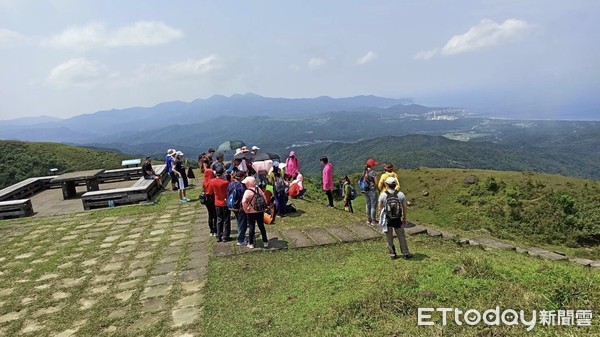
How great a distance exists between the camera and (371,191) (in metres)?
11.2

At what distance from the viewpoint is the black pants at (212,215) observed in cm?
1002

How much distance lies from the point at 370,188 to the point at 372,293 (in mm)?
5247

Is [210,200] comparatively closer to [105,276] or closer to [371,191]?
[105,276]

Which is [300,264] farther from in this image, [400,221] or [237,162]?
[237,162]

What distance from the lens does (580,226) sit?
62.4 ft

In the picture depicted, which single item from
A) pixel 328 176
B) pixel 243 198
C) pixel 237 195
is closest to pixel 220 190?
pixel 237 195

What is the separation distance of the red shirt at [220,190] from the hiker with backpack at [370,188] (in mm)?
3982

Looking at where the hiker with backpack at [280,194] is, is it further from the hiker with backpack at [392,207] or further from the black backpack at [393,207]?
the black backpack at [393,207]

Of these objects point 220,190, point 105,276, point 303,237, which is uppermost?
point 220,190

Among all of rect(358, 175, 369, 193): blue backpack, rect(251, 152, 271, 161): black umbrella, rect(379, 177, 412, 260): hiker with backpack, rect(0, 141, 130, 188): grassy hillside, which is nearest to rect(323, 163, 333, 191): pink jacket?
rect(358, 175, 369, 193): blue backpack

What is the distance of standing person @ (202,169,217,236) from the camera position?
32.2 ft

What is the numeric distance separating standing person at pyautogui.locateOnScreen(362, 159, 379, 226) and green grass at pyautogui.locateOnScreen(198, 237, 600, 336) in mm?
2815

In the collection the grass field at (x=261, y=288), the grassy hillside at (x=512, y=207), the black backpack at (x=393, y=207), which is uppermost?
the black backpack at (x=393, y=207)

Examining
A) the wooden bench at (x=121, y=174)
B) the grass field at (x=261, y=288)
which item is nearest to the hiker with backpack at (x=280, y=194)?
the grass field at (x=261, y=288)
